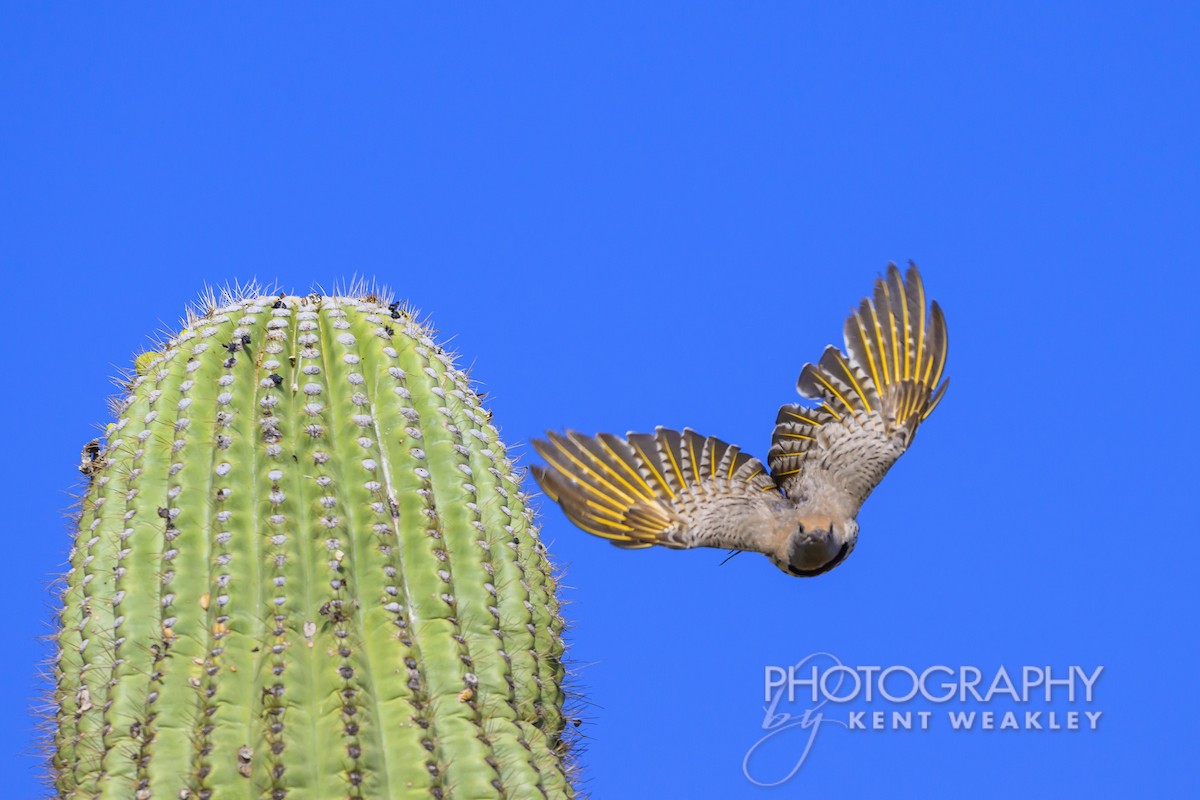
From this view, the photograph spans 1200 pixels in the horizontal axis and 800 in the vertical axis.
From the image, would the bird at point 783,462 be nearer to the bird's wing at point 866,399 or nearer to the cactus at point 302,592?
the bird's wing at point 866,399

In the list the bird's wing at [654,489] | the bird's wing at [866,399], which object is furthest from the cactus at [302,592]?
the bird's wing at [866,399]

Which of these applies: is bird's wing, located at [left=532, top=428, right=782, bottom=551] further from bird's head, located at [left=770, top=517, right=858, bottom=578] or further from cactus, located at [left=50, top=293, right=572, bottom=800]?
cactus, located at [left=50, top=293, right=572, bottom=800]

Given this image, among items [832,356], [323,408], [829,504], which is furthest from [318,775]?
[832,356]

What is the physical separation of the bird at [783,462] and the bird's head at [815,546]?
1 cm

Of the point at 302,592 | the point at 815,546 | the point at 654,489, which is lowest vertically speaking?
the point at 302,592

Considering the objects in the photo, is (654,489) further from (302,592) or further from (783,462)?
(302,592)

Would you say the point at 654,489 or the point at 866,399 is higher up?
the point at 866,399

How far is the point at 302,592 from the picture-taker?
14.2 feet

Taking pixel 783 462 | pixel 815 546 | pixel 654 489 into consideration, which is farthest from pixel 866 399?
pixel 654 489

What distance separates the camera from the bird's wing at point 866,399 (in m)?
7.14

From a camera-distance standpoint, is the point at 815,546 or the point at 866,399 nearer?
the point at 815,546

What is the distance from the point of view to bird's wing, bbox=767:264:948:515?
714cm

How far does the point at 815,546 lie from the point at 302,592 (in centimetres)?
301

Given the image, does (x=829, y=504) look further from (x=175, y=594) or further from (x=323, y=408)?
(x=175, y=594)
